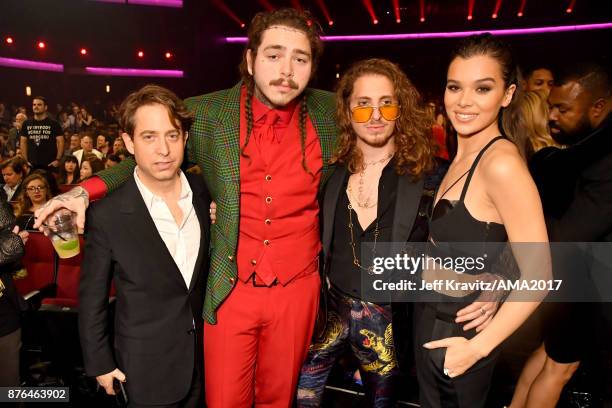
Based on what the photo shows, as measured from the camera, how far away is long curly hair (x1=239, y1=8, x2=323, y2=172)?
1974 millimetres

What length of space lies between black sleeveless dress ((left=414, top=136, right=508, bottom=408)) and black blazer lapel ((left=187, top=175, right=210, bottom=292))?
968 millimetres

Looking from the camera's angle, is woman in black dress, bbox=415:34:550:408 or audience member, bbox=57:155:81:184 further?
audience member, bbox=57:155:81:184

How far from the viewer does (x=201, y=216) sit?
198 cm

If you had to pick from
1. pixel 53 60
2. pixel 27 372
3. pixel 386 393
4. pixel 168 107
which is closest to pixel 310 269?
pixel 386 393

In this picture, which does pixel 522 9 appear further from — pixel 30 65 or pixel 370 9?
pixel 30 65

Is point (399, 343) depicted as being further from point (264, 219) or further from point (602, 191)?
point (602, 191)

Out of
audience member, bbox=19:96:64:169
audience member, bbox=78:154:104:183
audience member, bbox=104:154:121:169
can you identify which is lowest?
audience member, bbox=78:154:104:183

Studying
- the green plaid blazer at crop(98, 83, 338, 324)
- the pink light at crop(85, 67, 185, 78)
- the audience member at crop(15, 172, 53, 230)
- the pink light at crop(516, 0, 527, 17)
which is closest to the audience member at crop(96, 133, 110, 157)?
the audience member at crop(15, 172, 53, 230)

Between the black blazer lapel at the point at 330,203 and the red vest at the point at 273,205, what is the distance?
10 cm

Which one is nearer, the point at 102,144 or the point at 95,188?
the point at 95,188

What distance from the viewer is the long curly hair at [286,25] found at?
1974 mm

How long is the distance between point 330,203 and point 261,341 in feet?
2.50

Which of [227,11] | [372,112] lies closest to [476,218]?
[372,112]

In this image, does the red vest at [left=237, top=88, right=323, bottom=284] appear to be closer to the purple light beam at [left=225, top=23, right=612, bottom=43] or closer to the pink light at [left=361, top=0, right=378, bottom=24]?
the purple light beam at [left=225, top=23, right=612, bottom=43]
